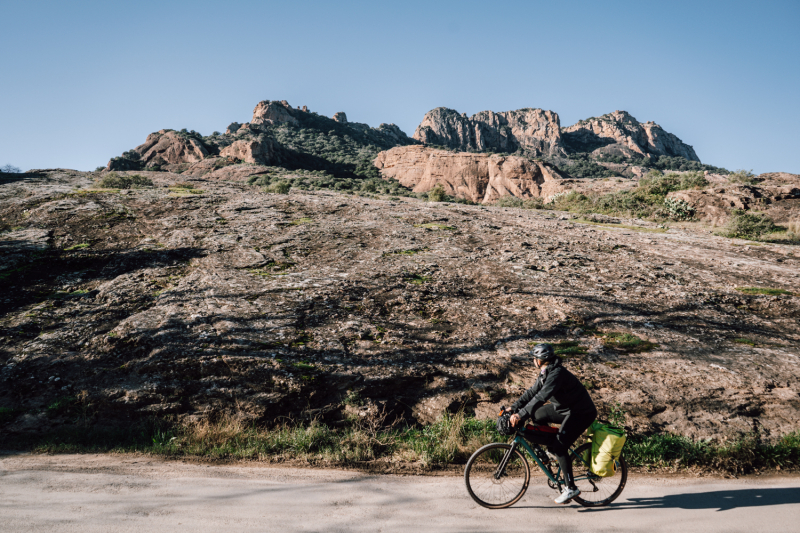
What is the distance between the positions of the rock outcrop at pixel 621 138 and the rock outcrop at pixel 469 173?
264ft

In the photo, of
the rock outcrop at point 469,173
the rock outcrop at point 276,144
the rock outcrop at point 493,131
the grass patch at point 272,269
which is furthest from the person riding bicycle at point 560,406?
the rock outcrop at point 493,131

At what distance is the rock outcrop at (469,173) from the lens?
78.9 metres

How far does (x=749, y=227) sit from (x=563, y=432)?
2034cm

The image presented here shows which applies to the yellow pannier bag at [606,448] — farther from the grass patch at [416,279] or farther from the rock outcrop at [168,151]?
the rock outcrop at [168,151]

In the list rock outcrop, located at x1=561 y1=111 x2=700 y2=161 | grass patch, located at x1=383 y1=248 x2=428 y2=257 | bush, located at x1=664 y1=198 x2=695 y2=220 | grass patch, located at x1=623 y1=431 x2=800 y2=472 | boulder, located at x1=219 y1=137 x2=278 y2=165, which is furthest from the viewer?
rock outcrop, located at x1=561 y1=111 x2=700 y2=161

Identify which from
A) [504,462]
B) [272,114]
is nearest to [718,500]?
[504,462]

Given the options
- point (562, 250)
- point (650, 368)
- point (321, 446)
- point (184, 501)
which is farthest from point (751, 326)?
point (184, 501)

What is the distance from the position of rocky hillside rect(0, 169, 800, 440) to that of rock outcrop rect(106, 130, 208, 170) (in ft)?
199

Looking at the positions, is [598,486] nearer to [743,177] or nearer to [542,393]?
[542,393]

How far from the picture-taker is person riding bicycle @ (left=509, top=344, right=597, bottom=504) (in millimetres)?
4562

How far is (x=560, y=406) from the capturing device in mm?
4637

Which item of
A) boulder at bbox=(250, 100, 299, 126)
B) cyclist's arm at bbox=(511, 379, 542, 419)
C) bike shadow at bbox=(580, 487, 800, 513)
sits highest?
boulder at bbox=(250, 100, 299, 126)

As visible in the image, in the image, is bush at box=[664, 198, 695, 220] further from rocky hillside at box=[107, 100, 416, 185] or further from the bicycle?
rocky hillside at box=[107, 100, 416, 185]

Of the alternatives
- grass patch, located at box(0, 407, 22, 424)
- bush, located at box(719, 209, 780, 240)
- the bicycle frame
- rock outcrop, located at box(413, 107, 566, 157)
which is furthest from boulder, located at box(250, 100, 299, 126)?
the bicycle frame
